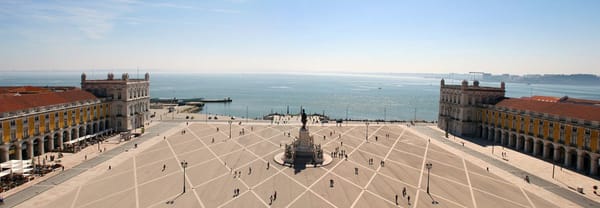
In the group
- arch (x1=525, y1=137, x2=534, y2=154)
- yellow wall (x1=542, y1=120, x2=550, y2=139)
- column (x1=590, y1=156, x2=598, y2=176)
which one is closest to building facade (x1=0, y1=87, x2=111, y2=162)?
arch (x1=525, y1=137, x2=534, y2=154)

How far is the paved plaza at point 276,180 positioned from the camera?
122 feet

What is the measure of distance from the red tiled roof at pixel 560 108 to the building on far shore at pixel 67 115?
2739 inches

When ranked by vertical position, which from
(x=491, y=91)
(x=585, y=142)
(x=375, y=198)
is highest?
(x=491, y=91)

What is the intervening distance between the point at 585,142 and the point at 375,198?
102 feet

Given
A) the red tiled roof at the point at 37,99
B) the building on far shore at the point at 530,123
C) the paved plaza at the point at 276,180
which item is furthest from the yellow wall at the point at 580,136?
the red tiled roof at the point at 37,99

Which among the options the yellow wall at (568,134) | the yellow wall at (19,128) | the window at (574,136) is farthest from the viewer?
the yellow wall at (568,134)

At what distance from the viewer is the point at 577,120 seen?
51.3 m

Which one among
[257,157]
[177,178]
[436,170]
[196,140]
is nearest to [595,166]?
[436,170]

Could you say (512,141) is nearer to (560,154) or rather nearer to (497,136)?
(497,136)

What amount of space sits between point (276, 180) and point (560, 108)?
43622 millimetres

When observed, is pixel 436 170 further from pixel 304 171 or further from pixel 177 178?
pixel 177 178

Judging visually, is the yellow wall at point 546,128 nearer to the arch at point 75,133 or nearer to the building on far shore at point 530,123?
the building on far shore at point 530,123

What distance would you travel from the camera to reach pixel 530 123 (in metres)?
60.6

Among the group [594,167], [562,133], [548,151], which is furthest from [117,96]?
[594,167]
